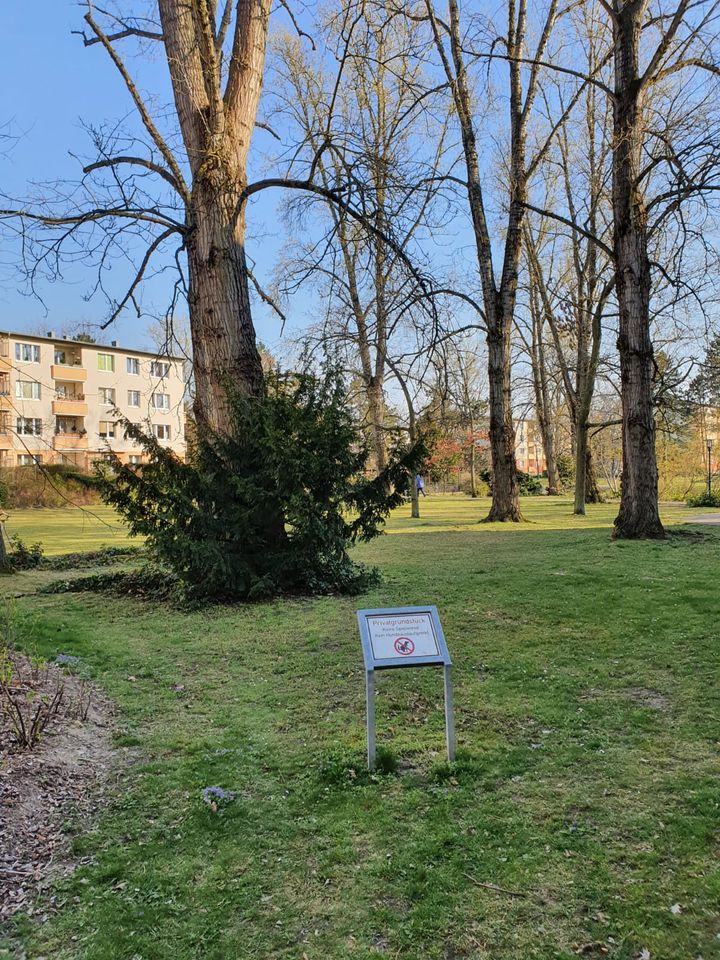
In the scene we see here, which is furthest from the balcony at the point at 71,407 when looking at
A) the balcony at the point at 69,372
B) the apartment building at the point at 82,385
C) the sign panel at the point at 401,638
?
the sign panel at the point at 401,638

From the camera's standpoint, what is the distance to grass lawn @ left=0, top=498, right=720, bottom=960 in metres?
2.40

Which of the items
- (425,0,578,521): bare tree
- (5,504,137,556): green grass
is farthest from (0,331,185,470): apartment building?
(425,0,578,521): bare tree

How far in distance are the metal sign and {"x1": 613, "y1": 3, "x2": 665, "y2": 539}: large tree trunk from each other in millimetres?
9035

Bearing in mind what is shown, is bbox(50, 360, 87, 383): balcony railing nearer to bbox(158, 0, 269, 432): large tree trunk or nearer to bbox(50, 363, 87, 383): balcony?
bbox(50, 363, 87, 383): balcony

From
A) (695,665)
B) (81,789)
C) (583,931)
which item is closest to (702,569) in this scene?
(695,665)

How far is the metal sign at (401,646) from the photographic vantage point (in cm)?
354

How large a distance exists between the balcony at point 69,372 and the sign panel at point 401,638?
49834 millimetres

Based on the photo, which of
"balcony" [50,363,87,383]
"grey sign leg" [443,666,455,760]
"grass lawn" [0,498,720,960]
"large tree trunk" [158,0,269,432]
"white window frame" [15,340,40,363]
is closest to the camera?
"grass lawn" [0,498,720,960]

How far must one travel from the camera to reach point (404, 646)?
3.60 m

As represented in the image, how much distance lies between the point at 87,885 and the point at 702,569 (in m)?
7.93

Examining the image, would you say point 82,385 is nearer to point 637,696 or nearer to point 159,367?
point 159,367

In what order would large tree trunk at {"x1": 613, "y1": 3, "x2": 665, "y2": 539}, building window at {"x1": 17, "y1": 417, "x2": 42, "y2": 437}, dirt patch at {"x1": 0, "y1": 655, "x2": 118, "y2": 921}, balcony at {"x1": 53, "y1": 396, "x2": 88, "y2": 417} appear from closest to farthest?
dirt patch at {"x1": 0, "y1": 655, "x2": 118, "y2": 921}, building window at {"x1": 17, "y1": 417, "x2": 42, "y2": 437}, large tree trunk at {"x1": 613, "y1": 3, "x2": 665, "y2": 539}, balcony at {"x1": 53, "y1": 396, "x2": 88, "y2": 417}

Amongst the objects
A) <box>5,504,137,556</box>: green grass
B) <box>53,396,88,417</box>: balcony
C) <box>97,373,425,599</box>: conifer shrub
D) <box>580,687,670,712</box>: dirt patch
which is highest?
<box>53,396,88,417</box>: balcony

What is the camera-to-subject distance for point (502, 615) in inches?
270
